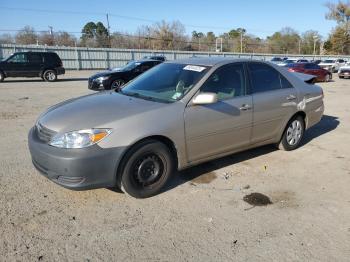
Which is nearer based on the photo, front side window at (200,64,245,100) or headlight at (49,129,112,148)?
headlight at (49,129,112,148)

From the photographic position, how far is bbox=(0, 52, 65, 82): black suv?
1930cm

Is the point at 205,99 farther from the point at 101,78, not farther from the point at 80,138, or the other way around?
the point at 101,78

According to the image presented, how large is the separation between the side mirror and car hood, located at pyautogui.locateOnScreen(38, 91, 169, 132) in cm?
41

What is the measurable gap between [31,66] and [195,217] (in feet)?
61.1

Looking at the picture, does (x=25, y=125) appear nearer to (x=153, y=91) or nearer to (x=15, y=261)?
(x=153, y=91)

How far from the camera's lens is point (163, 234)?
340 centimetres

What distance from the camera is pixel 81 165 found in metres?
3.60

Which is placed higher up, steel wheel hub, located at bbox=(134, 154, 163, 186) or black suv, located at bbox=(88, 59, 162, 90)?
black suv, located at bbox=(88, 59, 162, 90)

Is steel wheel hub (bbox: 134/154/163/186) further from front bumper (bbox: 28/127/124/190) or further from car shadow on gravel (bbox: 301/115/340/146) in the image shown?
car shadow on gravel (bbox: 301/115/340/146)

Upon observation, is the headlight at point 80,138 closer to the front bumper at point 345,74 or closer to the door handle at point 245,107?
the door handle at point 245,107

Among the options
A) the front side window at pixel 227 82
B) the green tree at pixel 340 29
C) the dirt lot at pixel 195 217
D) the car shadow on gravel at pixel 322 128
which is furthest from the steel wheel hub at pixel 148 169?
the green tree at pixel 340 29

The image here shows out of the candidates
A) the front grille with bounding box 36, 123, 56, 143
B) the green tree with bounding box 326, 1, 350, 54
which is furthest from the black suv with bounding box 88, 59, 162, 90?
the green tree with bounding box 326, 1, 350, 54

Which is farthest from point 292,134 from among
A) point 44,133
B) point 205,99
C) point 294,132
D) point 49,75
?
point 49,75

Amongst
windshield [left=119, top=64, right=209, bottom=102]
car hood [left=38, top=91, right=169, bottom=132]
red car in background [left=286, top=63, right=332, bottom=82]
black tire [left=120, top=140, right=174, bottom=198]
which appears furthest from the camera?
red car in background [left=286, top=63, right=332, bottom=82]
